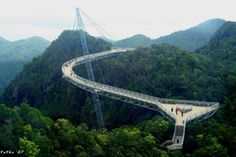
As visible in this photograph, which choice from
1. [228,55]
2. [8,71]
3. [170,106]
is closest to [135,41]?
[8,71]

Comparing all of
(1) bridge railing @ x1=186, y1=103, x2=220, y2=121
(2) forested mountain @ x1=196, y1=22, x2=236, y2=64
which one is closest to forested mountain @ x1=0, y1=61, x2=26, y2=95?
(2) forested mountain @ x1=196, y1=22, x2=236, y2=64

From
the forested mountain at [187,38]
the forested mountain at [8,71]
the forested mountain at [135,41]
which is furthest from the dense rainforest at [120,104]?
the forested mountain at [135,41]

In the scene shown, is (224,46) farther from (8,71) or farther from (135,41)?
(8,71)

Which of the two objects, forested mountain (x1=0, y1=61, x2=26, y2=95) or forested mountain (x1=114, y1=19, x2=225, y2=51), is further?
forested mountain (x1=114, y1=19, x2=225, y2=51)

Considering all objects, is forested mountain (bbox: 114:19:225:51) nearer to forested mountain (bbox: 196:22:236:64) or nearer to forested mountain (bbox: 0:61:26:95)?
forested mountain (bbox: 0:61:26:95)

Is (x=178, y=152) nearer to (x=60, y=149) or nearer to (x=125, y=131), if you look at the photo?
(x=125, y=131)

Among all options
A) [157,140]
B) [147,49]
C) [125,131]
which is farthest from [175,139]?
[147,49]
